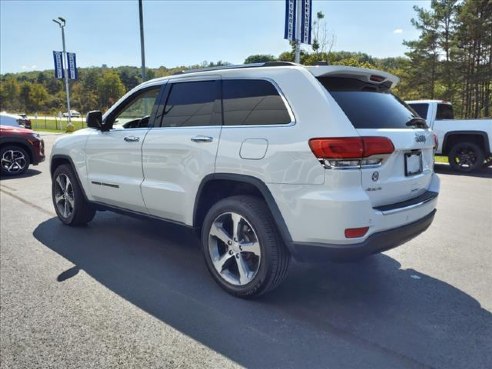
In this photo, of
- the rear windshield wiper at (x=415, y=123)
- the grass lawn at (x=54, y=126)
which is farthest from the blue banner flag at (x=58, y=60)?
the rear windshield wiper at (x=415, y=123)

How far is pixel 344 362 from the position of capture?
249 centimetres

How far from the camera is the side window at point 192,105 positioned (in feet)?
12.0

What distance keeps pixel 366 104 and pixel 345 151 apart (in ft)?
2.18

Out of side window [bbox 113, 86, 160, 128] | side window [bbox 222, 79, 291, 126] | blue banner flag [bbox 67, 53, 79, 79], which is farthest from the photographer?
blue banner flag [bbox 67, 53, 79, 79]

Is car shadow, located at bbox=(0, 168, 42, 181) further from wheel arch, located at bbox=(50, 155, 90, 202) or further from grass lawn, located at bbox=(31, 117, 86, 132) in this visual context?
grass lawn, located at bbox=(31, 117, 86, 132)

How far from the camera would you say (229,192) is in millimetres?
3627

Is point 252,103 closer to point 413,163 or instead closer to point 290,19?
point 413,163

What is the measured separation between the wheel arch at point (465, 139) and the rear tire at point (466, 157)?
0.44 feet

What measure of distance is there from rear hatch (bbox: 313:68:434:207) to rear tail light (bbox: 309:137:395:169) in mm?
11

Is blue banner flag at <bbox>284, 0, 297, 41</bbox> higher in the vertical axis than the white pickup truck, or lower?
higher

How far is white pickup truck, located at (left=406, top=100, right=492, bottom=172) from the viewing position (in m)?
10.8

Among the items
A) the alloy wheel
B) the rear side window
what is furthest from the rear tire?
the alloy wheel

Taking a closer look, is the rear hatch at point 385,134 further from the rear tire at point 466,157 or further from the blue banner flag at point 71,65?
the blue banner flag at point 71,65

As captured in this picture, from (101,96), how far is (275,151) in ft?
242
